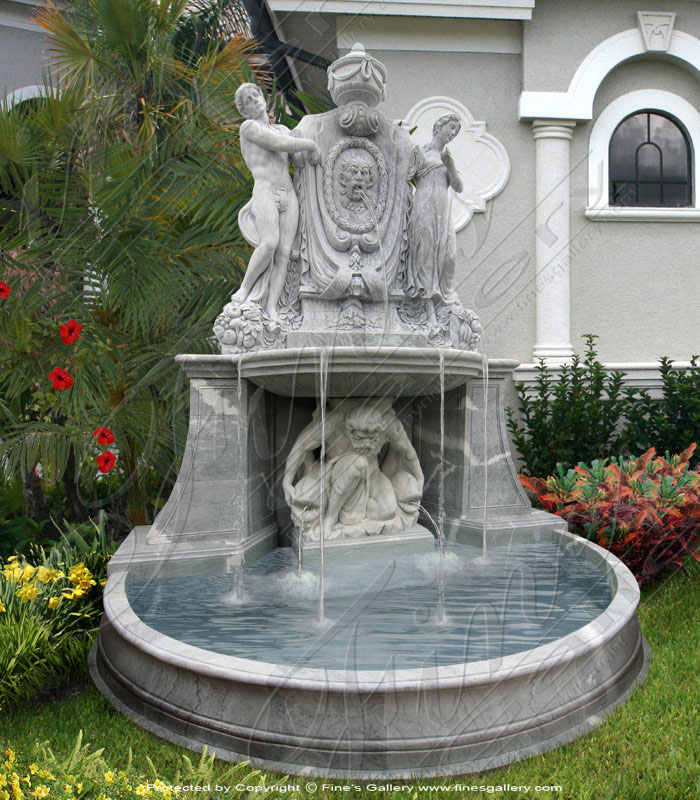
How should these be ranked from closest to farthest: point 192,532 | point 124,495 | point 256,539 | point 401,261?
point 192,532 < point 256,539 < point 401,261 < point 124,495

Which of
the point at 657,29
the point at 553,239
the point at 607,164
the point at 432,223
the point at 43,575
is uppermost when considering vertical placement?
the point at 657,29

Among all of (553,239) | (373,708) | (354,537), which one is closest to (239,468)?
(354,537)

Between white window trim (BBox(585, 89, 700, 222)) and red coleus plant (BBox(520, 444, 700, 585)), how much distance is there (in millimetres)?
3688

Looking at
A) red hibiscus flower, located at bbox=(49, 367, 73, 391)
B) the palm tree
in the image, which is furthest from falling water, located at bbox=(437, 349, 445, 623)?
red hibiscus flower, located at bbox=(49, 367, 73, 391)

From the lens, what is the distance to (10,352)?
5.02 meters

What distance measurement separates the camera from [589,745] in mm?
2576

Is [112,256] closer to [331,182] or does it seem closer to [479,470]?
[331,182]

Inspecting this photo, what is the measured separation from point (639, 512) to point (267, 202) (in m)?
3.53

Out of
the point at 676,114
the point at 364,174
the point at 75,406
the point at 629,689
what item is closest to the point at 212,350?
the point at 75,406

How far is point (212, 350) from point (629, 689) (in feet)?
12.7

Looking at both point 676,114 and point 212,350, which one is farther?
point 676,114

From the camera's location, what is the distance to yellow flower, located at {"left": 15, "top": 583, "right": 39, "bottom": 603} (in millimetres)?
3270

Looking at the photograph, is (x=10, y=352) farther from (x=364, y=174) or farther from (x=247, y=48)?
(x=247, y=48)

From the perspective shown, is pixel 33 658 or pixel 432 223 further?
pixel 432 223
